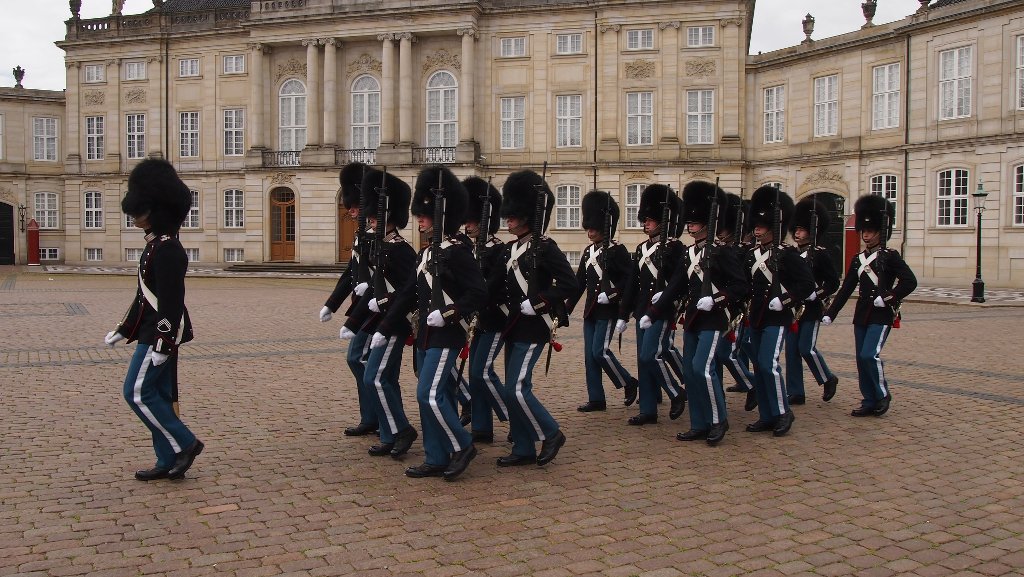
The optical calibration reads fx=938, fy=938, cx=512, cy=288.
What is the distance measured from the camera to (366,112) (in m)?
43.3

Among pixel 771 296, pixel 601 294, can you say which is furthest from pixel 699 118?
pixel 771 296

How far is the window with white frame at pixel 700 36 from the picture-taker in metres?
39.1

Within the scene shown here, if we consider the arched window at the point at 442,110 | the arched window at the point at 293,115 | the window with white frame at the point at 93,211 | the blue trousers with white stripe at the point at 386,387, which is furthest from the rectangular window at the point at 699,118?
the blue trousers with white stripe at the point at 386,387

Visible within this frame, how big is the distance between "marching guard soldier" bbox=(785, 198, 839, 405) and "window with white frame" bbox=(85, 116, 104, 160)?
1732 inches

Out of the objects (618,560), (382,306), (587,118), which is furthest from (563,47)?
(618,560)

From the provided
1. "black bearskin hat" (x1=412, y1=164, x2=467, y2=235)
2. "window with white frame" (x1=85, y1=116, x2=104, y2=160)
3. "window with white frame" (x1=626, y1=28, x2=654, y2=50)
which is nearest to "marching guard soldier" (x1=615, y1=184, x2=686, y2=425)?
"black bearskin hat" (x1=412, y1=164, x2=467, y2=235)

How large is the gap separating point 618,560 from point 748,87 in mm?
36907

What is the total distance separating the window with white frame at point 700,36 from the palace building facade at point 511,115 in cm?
6

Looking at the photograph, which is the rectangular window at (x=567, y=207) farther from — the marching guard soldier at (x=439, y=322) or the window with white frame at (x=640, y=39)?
the marching guard soldier at (x=439, y=322)

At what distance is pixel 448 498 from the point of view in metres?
6.31

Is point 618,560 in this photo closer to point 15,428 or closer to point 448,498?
point 448,498

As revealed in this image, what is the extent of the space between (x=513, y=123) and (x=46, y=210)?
2495 cm

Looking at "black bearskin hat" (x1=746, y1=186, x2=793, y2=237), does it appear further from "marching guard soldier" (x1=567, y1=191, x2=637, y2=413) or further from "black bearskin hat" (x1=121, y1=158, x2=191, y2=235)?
"black bearskin hat" (x1=121, y1=158, x2=191, y2=235)

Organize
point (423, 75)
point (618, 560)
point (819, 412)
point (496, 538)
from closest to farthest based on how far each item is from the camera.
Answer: point (618, 560) → point (496, 538) → point (819, 412) → point (423, 75)
